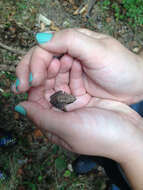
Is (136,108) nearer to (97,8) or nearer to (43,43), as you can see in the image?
(43,43)

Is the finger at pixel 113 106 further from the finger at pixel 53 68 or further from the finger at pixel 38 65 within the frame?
the finger at pixel 38 65

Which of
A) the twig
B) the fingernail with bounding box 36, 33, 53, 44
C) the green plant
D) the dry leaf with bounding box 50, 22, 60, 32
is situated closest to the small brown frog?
the fingernail with bounding box 36, 33, 53, 44

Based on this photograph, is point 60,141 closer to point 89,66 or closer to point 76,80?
point 76,80

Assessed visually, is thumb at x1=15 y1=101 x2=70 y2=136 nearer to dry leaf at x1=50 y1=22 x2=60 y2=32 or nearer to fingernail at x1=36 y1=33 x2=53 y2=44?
fingernail at x1=36 y1=33 x2=53 y2=44

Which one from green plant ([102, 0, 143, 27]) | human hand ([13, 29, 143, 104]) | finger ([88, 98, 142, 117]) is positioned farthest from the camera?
green plant ([102, 0, 143, 27])

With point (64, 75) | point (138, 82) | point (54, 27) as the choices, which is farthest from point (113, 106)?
point (54, 27)
